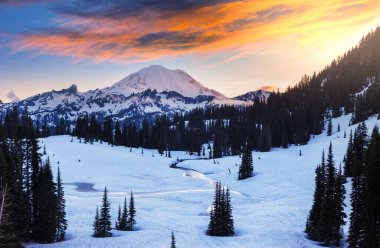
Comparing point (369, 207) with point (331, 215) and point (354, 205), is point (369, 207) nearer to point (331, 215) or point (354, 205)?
point (354, 205)

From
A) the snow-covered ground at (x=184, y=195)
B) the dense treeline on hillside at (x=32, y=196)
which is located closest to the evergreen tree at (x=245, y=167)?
the snow-covered ground at (x=184, y=195)

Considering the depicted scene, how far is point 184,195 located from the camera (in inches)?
3083

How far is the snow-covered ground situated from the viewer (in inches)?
1769

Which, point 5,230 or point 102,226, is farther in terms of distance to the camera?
point 102,226

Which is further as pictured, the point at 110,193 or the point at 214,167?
the point at 214,167

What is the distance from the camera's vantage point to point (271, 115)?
7402 inches

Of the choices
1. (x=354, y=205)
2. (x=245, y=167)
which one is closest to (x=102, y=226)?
(x=354, y=205)

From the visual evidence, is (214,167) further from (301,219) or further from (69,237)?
(69,237)

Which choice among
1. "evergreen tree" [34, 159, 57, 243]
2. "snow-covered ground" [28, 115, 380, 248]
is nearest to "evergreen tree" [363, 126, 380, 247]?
"snow-covered ground" [28, 115, 380, 248]

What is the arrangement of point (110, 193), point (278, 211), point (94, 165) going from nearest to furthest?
point (278, 211)
point (110, 193)
point (94, 165)

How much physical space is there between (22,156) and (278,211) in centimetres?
3973

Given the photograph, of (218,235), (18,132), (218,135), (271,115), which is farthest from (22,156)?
(271,115)

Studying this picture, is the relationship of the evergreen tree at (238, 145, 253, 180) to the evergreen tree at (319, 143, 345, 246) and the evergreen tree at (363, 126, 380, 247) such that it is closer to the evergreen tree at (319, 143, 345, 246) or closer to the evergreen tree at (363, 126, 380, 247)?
the evergreen tree at (319, 143, 345, 246)

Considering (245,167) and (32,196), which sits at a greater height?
(32,196)
